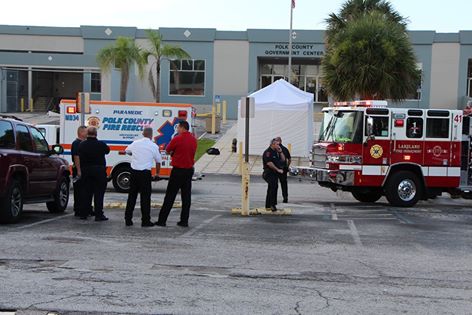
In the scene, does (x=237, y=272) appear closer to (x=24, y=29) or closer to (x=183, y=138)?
(x=183, y=138)

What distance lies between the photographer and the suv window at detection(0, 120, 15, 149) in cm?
1080

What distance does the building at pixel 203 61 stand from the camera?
150 feet

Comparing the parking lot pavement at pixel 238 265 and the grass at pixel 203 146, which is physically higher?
the grass at pixel 203 146

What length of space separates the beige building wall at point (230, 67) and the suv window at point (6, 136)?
36648 mm

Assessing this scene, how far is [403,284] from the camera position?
7180mm

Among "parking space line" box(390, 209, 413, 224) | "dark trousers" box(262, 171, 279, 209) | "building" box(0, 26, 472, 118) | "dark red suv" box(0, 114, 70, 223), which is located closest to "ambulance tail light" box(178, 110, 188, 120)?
"dark trousers" box(262, 171, 279, 209)

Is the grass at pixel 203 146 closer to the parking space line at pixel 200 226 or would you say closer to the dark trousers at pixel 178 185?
the parking space line at pixel 200 226

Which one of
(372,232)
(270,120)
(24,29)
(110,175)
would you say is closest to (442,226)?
(372,232)

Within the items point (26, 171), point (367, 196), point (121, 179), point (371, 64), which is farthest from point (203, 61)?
point (26, 171)

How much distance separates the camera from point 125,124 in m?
→ 18.3

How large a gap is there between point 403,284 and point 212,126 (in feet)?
103

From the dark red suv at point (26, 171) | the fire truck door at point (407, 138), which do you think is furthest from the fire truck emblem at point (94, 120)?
the fire truck door at point (407, 138)

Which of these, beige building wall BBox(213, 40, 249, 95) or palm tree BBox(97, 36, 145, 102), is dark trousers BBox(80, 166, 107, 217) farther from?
beige building wall BBox(213, 40, 249, 95)

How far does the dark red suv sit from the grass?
1679cm
